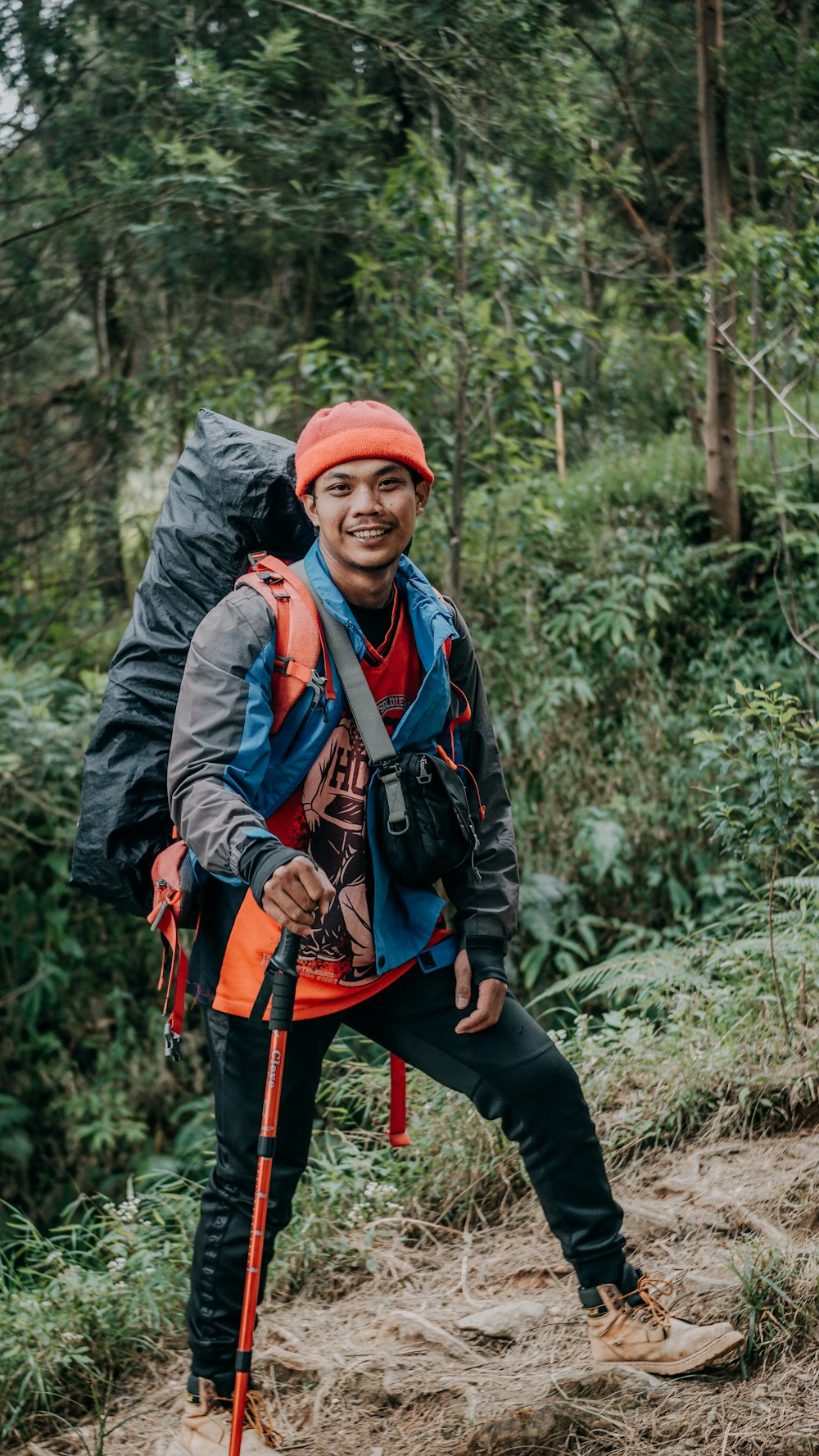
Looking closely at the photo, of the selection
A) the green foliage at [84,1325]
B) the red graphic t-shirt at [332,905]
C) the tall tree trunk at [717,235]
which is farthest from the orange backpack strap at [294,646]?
the tall tree trunk at [717,235]

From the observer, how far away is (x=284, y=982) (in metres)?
2.61

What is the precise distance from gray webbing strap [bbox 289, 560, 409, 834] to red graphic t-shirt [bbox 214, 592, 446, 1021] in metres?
0.08

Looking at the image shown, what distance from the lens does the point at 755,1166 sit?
12.9ft

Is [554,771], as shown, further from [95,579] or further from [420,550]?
[95,579]

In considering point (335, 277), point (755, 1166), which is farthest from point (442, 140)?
point (755, 1166)

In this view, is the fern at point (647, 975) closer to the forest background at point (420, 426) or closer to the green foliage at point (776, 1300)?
the forest background at point (420, 426)

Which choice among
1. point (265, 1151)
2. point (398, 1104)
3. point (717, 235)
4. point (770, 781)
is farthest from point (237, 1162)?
point (717, 235)

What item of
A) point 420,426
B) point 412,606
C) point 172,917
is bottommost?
point 172,917

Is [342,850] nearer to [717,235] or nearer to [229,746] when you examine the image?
[229,746]

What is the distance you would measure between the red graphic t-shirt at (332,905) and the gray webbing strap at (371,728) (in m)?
0.08

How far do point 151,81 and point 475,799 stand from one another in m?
5.99

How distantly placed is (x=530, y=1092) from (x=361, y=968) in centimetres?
46

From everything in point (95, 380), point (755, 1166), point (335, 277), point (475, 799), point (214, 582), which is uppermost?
point (335, 277)

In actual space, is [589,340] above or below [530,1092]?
above
